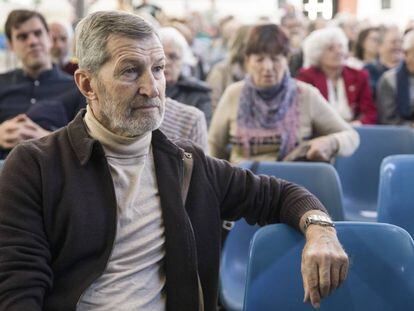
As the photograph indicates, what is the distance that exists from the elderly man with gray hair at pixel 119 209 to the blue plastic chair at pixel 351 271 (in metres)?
0.08

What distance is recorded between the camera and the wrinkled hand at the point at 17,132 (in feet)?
8.96

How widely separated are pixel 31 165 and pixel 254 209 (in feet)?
1.89

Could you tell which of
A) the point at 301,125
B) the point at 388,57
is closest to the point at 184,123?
the point at 301,125

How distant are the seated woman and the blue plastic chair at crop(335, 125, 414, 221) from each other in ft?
1.44

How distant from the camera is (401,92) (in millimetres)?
4332

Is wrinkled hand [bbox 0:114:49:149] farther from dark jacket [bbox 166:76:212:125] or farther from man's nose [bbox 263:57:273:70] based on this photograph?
man's nose [bbox 263:57:273:70]

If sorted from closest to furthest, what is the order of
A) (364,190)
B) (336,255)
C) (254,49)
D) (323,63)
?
(336,255), (254,49), (364,190), (323,63)

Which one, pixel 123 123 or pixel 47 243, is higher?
pixel 123 123

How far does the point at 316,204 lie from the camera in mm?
1684

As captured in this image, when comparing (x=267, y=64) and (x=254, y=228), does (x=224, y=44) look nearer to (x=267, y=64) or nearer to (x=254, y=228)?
(x=267, y=64)

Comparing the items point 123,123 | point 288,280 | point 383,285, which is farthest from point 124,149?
point 383,285

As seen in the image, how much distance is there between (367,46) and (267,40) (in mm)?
3602

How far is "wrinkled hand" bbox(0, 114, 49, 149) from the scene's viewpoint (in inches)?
108

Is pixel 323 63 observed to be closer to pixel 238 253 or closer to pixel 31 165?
pixel 238 253
